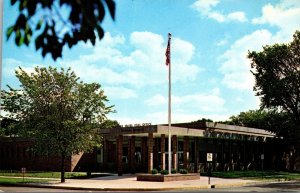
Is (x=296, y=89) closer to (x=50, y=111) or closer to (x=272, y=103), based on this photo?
→ (x=272, y=103)

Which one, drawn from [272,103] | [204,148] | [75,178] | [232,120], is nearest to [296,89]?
[272,103]

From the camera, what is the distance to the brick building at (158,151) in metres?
44.1

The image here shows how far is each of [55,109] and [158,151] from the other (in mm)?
20225

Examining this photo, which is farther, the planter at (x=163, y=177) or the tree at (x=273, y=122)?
the tree at (x=273, y=122)

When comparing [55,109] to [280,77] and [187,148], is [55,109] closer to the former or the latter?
[187,148]

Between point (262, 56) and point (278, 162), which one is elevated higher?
point (262, 56)

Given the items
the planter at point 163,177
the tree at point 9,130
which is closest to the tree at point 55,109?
the tree at point 9,130

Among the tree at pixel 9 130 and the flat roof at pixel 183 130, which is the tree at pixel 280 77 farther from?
the tree at pixel 9 130

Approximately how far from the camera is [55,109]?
33281 millimetres

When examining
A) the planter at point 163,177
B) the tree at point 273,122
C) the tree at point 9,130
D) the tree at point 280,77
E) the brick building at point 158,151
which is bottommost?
the planter at point 163,177

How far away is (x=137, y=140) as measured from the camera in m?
50.4

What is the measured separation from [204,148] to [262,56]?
12695mm

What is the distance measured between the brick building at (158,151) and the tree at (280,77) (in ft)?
18.7

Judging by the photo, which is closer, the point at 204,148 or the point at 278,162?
the point at 204,148
